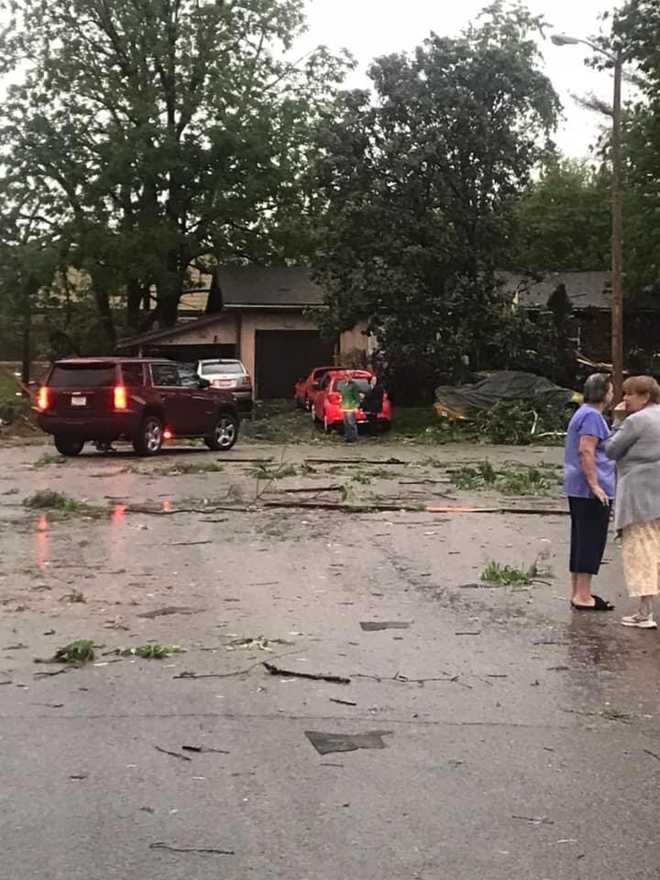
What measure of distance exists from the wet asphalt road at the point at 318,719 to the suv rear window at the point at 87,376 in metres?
9.52

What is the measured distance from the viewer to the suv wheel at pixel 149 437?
68.5 feet

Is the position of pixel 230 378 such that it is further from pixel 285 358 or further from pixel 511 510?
pixel 511 510

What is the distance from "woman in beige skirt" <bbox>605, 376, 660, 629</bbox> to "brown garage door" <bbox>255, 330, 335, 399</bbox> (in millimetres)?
33891

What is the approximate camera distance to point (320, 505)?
14328mm

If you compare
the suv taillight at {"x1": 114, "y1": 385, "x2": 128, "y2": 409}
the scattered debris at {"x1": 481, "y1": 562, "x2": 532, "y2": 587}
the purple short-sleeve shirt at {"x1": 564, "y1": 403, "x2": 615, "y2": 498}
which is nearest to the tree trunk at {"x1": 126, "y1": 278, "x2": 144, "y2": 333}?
the suv taillight at {"x1": 114, "y1": 385, "x2": 128, "y2": 409}

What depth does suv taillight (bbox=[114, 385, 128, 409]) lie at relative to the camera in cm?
2044

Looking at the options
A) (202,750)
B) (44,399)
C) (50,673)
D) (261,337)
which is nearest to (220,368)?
(261,337)

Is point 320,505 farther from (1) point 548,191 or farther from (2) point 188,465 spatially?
(1) point 548,191

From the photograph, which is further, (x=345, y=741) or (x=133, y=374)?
(x=133, y=374)

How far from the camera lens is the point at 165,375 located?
21.7m

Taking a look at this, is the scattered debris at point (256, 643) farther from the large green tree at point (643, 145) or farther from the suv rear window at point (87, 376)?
the large green tree at point (643, 145)

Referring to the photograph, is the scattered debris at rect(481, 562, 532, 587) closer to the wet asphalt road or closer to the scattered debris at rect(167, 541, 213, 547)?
the wet asphalt road

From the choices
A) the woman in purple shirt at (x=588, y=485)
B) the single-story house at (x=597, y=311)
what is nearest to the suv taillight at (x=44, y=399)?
the woman in purple shirt at (x=588, y=485)

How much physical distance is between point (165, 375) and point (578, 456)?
1454 cm
